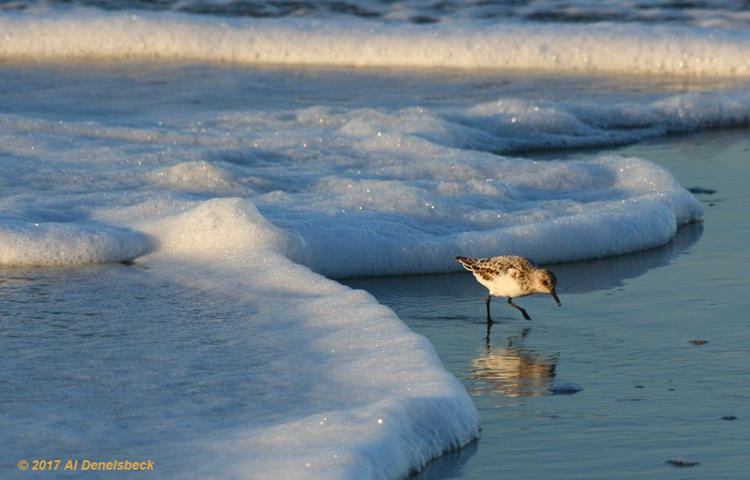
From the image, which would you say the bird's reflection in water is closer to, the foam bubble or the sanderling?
the sanderling

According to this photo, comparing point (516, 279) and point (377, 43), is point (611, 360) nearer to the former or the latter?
point (516, 279)

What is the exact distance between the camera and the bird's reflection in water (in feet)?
17.0

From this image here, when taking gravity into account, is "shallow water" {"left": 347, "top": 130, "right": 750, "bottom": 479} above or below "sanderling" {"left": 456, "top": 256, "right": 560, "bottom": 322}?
below

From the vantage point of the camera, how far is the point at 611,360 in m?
5.50

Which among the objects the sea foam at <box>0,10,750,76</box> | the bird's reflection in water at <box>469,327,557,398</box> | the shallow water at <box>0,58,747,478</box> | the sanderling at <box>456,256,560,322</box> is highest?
the sea foam at <box>0,10,750,76</box>

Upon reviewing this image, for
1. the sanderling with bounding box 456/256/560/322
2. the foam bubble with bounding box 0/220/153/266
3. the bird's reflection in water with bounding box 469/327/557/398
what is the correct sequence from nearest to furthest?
the bird's reflection in water with bounding box 469/327/557/398, the sanderling with bounding box 456/256/560/322, the foam bubble with bounding box 0/220/153/266

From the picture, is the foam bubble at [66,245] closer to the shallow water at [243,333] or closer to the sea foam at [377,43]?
the shallow water at [243,333]

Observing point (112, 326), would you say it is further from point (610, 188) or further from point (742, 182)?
point (742, 182)

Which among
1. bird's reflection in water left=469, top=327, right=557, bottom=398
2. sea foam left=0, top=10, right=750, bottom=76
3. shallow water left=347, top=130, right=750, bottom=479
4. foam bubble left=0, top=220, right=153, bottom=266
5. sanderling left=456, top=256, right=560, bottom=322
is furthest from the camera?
sea foam left=0, top=10, right=750, bottom=76

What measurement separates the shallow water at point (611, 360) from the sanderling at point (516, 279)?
0.45ft

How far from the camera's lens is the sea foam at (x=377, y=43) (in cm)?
1473

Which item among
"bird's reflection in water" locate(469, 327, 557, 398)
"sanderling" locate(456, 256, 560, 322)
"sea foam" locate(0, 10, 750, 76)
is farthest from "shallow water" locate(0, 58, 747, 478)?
"sea foam" locate(0, 10, 750, 76)

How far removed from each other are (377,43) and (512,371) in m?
10.7

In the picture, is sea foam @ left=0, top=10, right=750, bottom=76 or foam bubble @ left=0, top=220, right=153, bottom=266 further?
sea foam @ left=0, top=10, right=750, bottom=76
